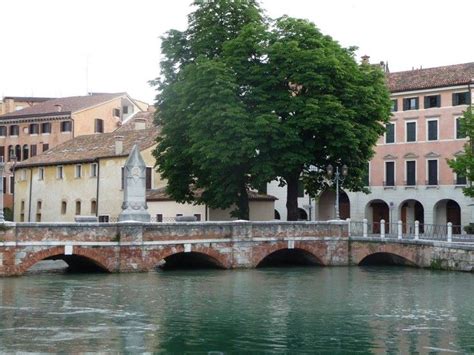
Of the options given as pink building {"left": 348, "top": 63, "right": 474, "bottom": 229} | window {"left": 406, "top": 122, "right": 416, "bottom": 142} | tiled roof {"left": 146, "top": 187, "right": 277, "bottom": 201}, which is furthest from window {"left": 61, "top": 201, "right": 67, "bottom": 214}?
window {"left": 406, "top": 122, "right": 416, "bottom": 142}

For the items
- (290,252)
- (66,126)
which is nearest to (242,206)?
(290,252)

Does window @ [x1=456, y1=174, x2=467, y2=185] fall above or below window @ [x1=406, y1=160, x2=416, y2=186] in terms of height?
below

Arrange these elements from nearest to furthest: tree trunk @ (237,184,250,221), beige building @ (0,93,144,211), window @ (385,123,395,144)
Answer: tree trunk @ (237,184,250,221) < window @ (385,123,395,144) < beige building @ (0,93,144,211)

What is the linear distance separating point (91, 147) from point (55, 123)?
11.9 metres

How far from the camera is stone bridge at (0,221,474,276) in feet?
114

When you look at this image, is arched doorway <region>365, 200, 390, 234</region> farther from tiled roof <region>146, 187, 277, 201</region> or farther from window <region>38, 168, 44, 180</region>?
window <region>38, 168, 44, 180</region>

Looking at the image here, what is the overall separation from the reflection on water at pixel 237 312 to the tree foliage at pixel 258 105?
24.1ft

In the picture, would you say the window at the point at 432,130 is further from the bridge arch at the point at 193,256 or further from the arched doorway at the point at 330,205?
the bridge arch at the point at 193,256

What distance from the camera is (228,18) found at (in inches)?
1756

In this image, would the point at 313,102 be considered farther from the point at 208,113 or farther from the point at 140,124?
the point at 140,124

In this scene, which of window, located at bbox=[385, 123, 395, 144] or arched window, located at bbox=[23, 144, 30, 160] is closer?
window, located at bbox=[385, 123, 395, 144]

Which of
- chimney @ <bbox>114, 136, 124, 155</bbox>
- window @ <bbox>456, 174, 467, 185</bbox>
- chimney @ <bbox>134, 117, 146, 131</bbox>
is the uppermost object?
chimney @ <bbox>134, 117, 146, 131</bbox>

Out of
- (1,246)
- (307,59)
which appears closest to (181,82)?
(307,59)

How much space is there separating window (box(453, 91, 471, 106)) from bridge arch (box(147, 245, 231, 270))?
23285mm
